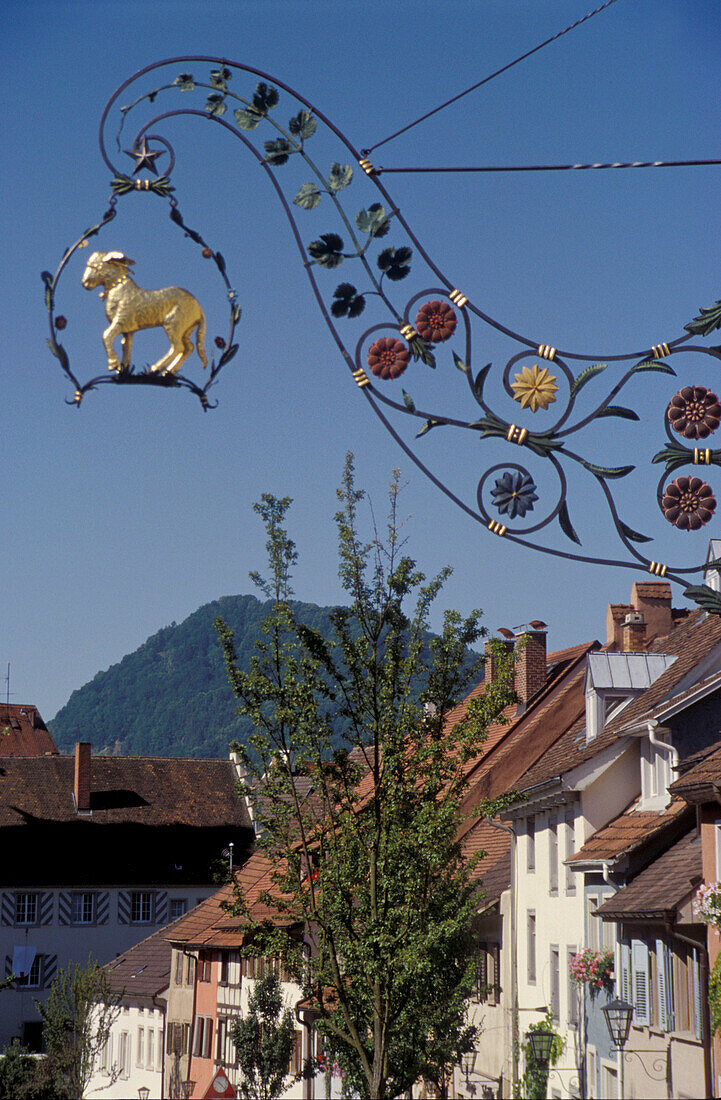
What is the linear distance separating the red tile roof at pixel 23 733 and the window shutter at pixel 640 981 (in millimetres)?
Answer: 51914

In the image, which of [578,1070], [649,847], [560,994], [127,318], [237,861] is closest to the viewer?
[127,318]

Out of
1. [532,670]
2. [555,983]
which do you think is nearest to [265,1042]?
[532,670]

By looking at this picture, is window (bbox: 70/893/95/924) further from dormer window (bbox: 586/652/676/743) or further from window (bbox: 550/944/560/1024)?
dormer window (bbox: 586/652/676/743)

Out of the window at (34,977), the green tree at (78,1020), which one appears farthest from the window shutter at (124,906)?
the green tree at (78,1020)

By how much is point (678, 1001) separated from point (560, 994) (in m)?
6.19

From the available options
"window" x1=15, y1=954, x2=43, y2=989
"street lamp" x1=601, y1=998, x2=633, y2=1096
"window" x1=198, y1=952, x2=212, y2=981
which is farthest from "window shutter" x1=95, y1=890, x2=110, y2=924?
"street lamp" x1=601, y1=998, x2=633, y2=1096

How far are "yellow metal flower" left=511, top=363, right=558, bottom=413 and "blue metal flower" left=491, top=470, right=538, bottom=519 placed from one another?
306mm

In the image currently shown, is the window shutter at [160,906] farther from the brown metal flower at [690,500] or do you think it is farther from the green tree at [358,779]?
the brown metal flower at [690,500]

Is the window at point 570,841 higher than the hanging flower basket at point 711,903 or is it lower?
higher

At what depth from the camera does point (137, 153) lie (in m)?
5.82

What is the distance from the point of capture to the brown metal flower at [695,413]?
20.0 ft

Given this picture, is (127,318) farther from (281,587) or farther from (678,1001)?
(678,1001)

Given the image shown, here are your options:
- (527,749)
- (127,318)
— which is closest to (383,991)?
(127,318)

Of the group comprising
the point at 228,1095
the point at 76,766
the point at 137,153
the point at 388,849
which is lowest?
the point at 228,1095
